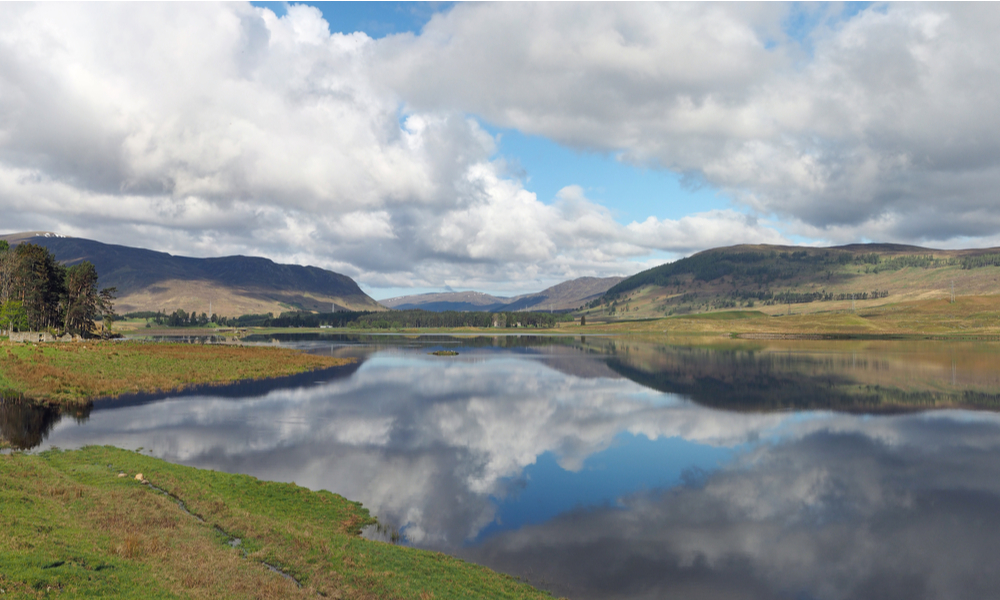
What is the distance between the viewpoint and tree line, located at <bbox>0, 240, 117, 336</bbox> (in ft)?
320

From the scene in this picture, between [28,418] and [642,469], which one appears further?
[28,418]

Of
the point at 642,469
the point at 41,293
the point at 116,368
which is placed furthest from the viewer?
the point at 41,293

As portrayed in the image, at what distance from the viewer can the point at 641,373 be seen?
99188 millimetres

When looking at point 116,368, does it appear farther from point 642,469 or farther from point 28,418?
point 642,469

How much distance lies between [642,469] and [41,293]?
121 m

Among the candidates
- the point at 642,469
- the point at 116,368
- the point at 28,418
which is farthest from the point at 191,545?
the point at 116,368

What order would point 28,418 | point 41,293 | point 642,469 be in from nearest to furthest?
1. point 642,469
2. point 28,418
3. point 41,293

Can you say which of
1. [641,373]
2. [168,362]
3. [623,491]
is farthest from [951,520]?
[168,362]

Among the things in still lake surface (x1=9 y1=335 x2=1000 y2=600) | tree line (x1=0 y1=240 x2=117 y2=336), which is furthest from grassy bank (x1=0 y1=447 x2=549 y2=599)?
tree line (x1=0 y1=240 x2=117 y2=336)

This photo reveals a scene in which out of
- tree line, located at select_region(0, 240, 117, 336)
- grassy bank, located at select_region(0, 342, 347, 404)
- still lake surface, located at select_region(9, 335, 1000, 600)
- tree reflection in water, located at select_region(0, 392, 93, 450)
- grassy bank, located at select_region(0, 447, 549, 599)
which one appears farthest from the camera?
tree line, located at select_region(0, 240, 117, 336)

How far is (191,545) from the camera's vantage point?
18625 mm

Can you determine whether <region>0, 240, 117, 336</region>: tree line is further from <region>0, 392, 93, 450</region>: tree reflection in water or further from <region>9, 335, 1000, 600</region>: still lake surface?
<region>9, 335, 1000, 600</region>: still lake surface

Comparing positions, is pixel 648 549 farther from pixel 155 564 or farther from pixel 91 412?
pixel 91 412

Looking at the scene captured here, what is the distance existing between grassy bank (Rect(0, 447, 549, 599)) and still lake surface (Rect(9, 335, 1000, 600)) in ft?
11.3
